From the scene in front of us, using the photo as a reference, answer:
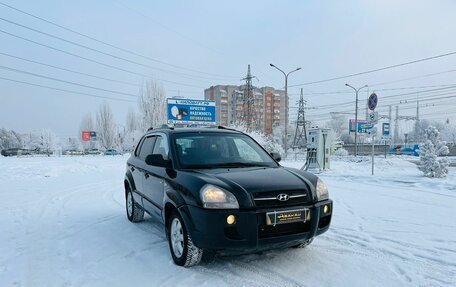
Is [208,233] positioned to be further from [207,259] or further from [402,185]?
[402,185]

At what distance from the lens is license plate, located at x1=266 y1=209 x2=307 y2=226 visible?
132 inches

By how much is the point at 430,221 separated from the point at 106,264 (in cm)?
552

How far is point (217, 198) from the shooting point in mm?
3363

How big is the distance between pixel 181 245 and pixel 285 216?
4.24 feet

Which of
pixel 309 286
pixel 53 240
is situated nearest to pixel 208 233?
pixel 309 286

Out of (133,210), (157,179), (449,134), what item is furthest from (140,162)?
(449,134)

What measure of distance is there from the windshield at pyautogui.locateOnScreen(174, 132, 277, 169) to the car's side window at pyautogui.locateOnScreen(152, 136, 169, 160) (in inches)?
6.7

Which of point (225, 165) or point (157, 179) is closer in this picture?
point (225, 165)

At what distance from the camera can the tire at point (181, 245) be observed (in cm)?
363

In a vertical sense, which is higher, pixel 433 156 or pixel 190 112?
pixel 190 112

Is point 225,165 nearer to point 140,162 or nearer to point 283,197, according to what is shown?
point 283,197

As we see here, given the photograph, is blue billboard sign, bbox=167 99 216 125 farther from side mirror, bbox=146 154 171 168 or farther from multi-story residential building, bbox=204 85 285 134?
multi-story residential building, bbox=204 85 285 134

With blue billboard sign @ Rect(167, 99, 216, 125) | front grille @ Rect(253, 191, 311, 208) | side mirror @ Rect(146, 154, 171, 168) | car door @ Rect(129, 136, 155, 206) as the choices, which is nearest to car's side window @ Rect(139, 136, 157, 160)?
car door @ Rect(129, 136, 155, 206)

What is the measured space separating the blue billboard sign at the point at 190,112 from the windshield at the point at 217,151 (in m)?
19.2
